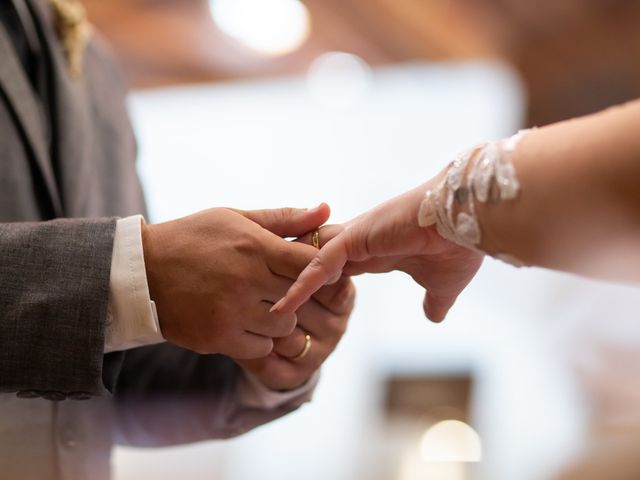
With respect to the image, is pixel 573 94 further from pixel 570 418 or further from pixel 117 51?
pixel 117 51

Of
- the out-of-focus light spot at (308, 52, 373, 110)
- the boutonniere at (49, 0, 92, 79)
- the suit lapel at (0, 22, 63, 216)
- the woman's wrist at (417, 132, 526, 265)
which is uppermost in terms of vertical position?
the out-of-focus light spot at (308, 52, 373, 110)

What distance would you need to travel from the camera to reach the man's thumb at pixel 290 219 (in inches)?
36.1

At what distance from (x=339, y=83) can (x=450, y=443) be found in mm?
1650

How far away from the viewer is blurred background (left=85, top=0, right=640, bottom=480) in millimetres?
2463

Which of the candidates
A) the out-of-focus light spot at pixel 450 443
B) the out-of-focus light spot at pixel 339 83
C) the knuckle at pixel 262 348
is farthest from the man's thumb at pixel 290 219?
the out-of-focus light spot at pixel 339 83

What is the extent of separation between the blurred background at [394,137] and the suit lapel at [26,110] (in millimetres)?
1122

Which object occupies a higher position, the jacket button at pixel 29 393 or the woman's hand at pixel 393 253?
the woman's hand at pixel 393 253

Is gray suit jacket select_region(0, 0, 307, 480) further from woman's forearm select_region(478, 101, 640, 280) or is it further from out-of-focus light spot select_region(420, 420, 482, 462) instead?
out-of-focus light spot select_region(420, 420, 482, 462)

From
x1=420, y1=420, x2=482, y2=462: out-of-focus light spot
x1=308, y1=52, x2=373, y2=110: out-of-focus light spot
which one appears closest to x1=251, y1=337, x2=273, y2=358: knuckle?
x1=420, y1=420, x2=482, y2=462: out-of-focus light spot

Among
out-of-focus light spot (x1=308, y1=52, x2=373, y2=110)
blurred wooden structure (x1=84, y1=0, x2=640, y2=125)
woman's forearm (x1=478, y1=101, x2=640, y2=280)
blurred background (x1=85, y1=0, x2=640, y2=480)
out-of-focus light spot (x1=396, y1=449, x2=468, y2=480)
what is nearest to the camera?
woman's forearm (x1=478, y1=101, x2=640, y2=280)

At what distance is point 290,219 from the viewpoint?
0.93 m

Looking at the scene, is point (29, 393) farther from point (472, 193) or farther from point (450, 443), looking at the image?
point (450, 443)

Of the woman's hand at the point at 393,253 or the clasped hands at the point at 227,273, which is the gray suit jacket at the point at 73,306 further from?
the woman's hand at the point at 393,253

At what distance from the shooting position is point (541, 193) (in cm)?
71
